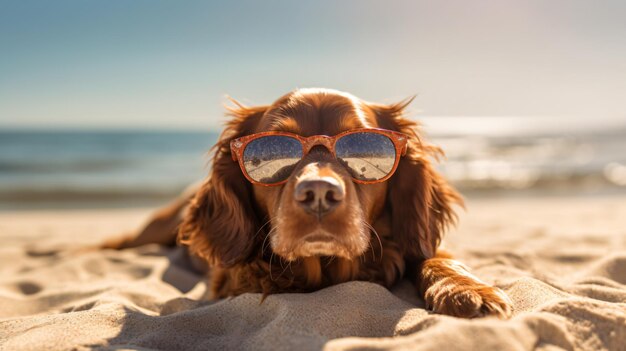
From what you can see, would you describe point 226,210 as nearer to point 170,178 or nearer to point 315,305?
point 315,305

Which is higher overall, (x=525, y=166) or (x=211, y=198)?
(x=211, y=198)

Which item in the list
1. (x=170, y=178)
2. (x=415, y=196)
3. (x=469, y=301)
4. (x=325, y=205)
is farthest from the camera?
(x=170, y=178)

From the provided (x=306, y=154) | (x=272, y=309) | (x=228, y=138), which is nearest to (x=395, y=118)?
(x=306, y=154)

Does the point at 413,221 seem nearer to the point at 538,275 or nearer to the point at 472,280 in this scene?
the point at 472,280

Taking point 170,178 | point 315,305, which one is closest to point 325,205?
point 315,305

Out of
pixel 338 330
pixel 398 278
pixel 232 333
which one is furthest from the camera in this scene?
pixel 398 278

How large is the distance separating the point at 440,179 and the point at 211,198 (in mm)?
1435

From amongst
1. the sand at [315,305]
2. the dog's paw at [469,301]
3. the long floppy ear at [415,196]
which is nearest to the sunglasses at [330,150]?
the long floppy ear at [415,196]

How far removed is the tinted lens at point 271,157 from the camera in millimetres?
2697

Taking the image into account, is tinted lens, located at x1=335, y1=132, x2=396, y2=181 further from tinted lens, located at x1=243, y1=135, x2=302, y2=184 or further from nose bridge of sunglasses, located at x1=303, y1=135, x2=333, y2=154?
tinted lens, located at x1=243, y1=135, x2=302, y2=184

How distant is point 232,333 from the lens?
89.4 inches

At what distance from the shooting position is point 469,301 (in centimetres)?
214

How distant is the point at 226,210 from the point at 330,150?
811 mm

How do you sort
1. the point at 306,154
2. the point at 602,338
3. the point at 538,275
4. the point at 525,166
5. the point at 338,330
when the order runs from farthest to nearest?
the point at 525,166
the point at 538,275
the point at 306,154
the point at 338,330
the point at 602,338
